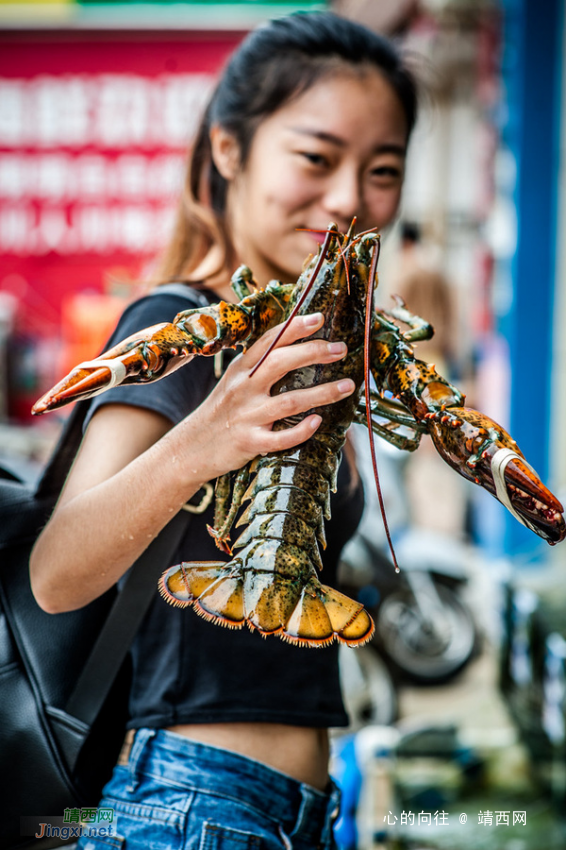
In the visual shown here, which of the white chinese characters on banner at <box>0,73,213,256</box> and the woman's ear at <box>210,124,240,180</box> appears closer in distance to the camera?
the woman's ear at <box>210,124,240,180</box>

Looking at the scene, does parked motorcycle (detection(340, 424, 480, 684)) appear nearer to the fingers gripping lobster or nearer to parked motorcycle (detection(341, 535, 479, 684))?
parked motorcycle (detection(341, 535, 479, 684))

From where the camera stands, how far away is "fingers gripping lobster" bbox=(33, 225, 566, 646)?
3.10ft

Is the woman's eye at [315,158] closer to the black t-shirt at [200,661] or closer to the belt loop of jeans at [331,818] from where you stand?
the black t-shirt at [200,661]

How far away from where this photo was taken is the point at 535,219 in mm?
5574

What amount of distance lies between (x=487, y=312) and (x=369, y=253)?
27.1ft

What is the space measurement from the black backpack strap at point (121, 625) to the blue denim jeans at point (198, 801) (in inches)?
4.7

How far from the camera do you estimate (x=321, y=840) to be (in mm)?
1412

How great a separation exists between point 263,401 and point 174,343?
15 centimetres

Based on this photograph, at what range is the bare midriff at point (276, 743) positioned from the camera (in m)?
1.33

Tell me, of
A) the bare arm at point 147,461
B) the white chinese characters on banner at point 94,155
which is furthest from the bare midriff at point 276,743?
the white chinese characters on banner at point 94,155

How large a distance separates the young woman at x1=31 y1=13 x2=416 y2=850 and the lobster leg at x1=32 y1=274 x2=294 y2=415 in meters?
0.05

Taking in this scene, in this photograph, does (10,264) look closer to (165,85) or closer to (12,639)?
(165,85)

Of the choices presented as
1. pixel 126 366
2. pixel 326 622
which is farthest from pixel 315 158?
pixel 326 622

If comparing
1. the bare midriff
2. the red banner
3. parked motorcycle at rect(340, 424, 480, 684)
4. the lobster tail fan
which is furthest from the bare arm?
the red banner
